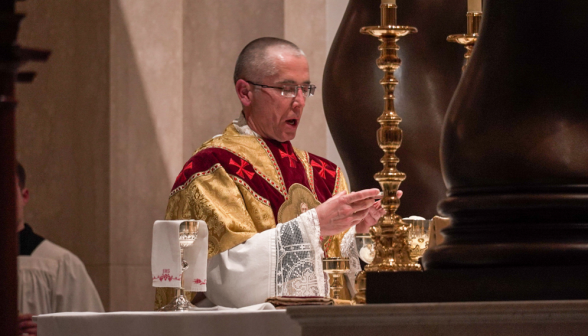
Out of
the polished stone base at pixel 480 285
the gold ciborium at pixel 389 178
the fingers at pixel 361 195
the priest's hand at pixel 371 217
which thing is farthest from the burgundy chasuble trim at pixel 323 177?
the polished stone base at pixel 480 285

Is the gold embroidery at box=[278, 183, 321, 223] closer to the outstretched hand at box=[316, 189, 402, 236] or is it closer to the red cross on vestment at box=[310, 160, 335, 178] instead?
the red cross on vestment at box=[310, 160, 335, 178]

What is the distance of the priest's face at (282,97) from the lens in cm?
497

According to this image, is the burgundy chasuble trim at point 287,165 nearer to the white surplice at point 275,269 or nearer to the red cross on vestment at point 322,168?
the red cross on vestment at point 322,168

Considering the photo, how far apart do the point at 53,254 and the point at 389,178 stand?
11.9 ft

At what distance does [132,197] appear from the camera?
7391 millimetres

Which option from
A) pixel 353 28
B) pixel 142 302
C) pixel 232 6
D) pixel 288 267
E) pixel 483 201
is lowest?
pixel 142 302

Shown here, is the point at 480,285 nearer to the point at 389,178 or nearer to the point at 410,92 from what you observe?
the point at 389,178

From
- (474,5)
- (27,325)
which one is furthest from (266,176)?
(474,5)

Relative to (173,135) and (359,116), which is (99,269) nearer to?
(173,135)

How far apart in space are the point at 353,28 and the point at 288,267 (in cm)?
127

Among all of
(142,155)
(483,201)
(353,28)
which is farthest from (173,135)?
(483,201)

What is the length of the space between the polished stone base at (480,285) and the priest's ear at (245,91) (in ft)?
9.26

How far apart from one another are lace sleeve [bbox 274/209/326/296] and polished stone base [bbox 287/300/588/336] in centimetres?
206

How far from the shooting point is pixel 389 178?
286 centimetres
